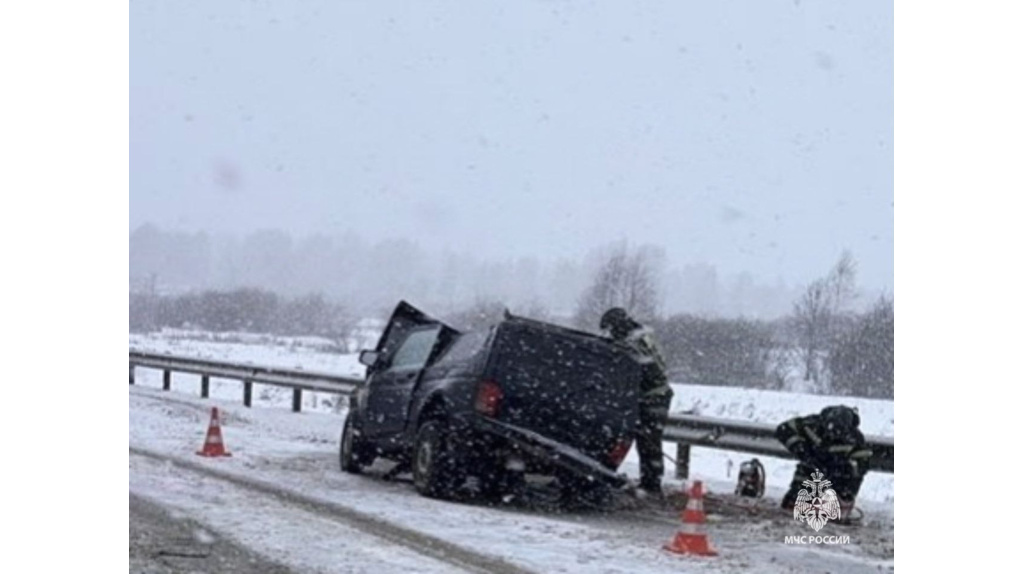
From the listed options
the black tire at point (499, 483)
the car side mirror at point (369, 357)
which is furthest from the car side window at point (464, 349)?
the black tire at point (499, 483)

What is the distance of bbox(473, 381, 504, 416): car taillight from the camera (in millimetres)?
8789

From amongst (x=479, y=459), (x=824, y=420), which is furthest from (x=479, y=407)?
(x=824, y=420)

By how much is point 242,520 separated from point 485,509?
4.77 feet

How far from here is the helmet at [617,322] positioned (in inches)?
322

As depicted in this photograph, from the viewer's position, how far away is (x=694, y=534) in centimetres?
752

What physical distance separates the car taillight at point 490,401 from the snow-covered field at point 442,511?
545 mm

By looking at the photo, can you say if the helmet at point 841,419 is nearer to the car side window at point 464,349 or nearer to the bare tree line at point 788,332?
the bare tree line at point 788,332

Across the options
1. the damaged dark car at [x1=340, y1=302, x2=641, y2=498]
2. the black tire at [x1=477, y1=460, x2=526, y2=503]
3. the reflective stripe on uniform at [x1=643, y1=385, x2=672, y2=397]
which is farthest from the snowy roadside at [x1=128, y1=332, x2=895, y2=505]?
the black tire at [x1=477, y1=460, x2=526, y2=503]

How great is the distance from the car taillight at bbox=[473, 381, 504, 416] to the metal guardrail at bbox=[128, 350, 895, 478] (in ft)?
4.07

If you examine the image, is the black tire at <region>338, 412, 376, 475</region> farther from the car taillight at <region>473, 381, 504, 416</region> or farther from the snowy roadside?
the car taillight at <region>473, 381, 504, 416</region>

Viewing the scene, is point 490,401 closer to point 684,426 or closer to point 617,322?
point 617,322

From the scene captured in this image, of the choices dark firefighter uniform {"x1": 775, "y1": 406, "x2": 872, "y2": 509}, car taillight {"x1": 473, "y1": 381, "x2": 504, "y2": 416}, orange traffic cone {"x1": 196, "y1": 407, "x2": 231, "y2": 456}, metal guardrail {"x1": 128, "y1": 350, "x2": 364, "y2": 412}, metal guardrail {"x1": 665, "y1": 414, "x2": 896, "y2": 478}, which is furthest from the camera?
orange traffic cone {"x1": 196, "y1": 407, "x2": 231, "y2": 456}

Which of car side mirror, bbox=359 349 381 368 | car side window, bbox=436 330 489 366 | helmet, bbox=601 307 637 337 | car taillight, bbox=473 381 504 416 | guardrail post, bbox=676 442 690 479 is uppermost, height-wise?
helmet, bbox=601 307 637 337

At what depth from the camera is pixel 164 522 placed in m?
7.66
